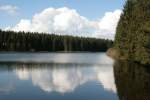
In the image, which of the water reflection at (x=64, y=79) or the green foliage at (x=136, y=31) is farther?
the green foliage at (x=136, y=31)

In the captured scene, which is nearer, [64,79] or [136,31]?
[64,79]

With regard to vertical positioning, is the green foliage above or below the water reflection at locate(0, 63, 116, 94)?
above

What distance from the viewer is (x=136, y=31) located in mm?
66750

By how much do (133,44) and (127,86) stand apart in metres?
39.4

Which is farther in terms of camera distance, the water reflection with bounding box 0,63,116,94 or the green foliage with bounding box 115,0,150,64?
the green foliage with bounding box 115,0,150,64

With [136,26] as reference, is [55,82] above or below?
below

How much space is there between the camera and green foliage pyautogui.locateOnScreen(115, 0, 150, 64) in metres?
55.8

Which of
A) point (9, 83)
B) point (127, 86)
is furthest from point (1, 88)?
point (127, 86)

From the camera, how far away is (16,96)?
25.1 meters

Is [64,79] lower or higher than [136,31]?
lower

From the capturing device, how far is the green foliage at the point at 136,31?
5578cm

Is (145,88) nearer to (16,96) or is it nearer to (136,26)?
(16,96)

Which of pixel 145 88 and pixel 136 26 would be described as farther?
pixel 136 26

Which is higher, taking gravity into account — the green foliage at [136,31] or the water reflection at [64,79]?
the green foliage at [136,31]
